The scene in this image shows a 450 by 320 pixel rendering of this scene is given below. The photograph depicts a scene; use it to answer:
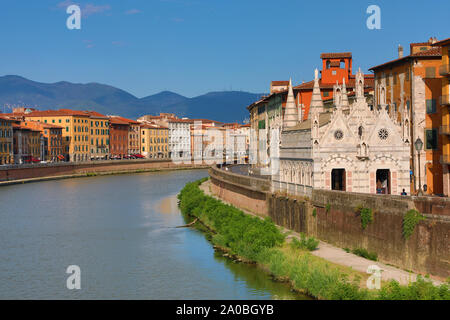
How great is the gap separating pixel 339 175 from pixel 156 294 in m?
13.5

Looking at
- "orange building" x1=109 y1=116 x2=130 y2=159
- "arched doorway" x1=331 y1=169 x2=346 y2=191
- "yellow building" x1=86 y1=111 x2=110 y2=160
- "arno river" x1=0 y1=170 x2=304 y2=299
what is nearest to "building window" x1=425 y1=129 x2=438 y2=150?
"arched doorway" x1=331 y1=169 x2=346 y2=191

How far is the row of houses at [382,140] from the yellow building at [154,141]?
115023 mm

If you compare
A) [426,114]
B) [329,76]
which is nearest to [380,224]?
[426,114]

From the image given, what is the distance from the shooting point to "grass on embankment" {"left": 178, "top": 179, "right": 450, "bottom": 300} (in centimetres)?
2027

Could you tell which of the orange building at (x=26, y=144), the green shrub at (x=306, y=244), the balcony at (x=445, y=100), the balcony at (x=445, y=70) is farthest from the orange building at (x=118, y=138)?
the green shrub at (x=306, y=244)

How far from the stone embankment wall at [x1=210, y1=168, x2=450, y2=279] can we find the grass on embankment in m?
1.67

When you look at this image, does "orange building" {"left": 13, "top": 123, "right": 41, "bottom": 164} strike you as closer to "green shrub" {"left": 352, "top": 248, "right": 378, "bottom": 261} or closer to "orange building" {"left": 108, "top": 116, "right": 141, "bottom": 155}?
"orange building" {"left": 108, "top": 116, "right": 141, "bottom": 155}

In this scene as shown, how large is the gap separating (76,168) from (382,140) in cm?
8017

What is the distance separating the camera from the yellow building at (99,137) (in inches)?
5354

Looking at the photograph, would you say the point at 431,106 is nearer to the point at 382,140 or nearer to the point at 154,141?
the point at 382,140

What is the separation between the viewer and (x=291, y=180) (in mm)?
38250

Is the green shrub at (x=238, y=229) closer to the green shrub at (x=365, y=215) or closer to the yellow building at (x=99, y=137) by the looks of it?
the green shrub at (x=365, y=215)

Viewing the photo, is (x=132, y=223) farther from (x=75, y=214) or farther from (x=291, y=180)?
(x=291, y=180)
